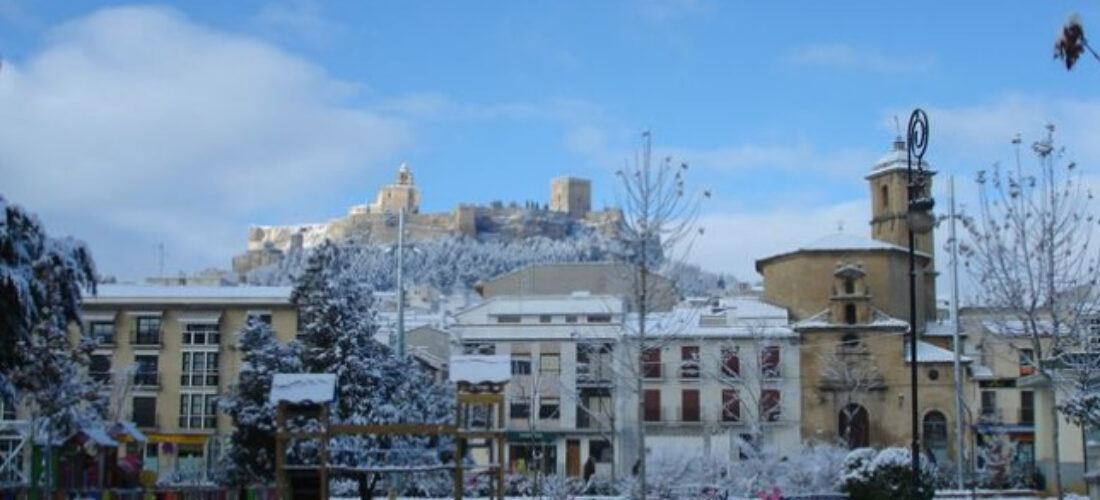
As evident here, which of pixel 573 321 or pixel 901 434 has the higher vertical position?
pixel 573 321

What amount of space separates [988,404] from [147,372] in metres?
35.4

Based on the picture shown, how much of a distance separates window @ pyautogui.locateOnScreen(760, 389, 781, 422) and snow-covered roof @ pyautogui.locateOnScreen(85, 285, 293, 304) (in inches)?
794

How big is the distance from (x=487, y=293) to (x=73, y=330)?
87.4 ft

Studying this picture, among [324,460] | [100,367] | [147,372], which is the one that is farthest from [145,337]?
[324,460]

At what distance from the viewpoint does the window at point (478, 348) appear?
6052 centimetres

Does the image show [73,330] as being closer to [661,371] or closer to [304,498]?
[661,371]

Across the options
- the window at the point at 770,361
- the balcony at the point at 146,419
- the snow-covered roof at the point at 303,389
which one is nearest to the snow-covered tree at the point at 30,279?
the snow-covered roof at the point at 303,389

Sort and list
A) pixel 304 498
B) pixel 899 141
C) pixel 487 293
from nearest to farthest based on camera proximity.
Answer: pixel 304 498 < pixel 899 141 < pixel 487 293

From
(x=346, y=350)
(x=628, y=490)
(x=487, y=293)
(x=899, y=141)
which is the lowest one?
(x=628, y=490)

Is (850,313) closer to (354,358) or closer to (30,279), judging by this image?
(354,358)

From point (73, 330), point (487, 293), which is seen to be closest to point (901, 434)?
point (487, 293)

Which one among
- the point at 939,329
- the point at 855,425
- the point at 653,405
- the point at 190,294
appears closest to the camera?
the point at 855,425

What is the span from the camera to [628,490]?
3819 cm

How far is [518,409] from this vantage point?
201ft
